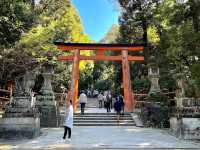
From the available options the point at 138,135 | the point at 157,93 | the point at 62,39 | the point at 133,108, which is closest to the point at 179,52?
the point at 138,135

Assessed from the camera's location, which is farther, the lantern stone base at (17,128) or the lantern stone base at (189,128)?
the lantern stone base at (17,128)

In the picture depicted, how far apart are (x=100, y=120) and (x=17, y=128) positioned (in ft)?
24.3

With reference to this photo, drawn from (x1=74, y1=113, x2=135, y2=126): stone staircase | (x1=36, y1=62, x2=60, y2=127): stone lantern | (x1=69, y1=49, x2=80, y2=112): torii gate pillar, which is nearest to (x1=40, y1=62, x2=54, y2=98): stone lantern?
(x1=36, y1=62, x2=60, y2=127): stone lantern

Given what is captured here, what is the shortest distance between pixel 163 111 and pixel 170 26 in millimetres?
5661

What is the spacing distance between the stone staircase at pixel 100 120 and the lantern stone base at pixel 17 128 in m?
5.69

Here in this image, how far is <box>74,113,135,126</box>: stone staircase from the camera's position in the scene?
21094mm

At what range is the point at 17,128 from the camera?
50.8 feet

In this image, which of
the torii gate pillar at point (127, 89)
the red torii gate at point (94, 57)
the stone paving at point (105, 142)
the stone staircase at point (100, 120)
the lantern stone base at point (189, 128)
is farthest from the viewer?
the red torii gate at point (94, 57)

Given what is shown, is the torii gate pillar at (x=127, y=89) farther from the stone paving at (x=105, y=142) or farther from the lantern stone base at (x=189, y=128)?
the lantern stone base at (x=189, y=128)

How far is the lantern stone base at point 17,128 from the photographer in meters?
15.4

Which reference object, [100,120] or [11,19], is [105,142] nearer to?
[11,19]

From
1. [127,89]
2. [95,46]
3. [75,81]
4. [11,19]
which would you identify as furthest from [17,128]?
[95,46]

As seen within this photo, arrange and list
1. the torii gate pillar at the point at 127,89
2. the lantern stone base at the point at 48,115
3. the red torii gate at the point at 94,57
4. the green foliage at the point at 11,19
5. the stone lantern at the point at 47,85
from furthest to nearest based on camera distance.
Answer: the red torii gate at the point at 94,57 < the torii gate pillar at the point at 127,89 < the stone lantern at the point at 47,85 < the lantern stone base at the point at 48,115 < the green foliage at the point at 11,19

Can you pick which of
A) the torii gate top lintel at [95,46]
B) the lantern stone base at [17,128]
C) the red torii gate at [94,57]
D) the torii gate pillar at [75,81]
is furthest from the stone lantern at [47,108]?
the torii gate top lintel at [95,46]
